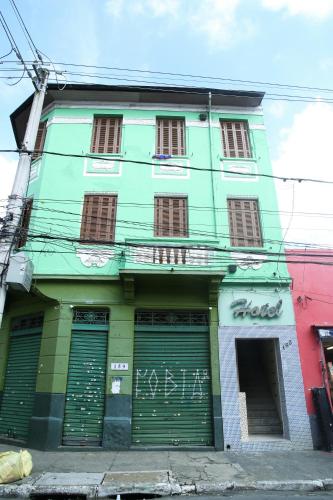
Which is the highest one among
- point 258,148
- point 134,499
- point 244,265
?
point 258,148

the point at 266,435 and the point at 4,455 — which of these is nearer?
the point at 4,455

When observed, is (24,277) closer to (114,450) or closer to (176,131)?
(114,450)

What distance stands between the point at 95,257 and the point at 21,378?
4121 mm

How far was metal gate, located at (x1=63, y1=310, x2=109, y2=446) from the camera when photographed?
9.31m

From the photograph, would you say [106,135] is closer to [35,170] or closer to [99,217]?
[35,170]

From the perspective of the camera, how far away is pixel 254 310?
10.4 meters

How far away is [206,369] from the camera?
10.0m

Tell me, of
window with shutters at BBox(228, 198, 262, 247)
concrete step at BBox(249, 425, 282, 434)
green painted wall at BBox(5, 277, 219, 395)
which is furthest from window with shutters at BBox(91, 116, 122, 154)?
concrete step at BBox(249, 425, 282, 434)

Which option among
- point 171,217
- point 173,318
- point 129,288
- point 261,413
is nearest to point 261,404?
point 261,413

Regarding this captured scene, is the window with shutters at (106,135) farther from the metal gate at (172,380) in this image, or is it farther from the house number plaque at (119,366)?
the house number plaque at (119,366)

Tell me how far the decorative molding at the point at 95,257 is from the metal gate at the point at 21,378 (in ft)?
7.13

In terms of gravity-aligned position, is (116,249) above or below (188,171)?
below

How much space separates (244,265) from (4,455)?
7520 millimetres

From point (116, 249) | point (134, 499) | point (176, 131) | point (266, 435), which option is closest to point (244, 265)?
point (116, 249)
